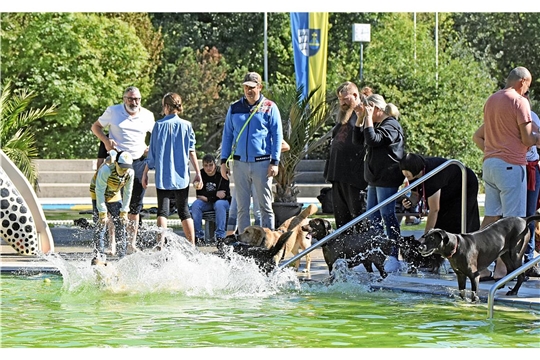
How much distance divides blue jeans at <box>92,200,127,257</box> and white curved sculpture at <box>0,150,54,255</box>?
5911mm

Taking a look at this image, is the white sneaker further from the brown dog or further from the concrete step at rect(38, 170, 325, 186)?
the concrete step at rect(38, 170, 325, 186)

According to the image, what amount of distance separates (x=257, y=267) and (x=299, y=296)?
0.74 meters

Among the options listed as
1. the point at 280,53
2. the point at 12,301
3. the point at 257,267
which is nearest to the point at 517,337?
the point at 257,267

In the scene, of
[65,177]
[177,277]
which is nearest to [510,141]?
[177,277]

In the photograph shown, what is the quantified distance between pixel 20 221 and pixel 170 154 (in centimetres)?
655

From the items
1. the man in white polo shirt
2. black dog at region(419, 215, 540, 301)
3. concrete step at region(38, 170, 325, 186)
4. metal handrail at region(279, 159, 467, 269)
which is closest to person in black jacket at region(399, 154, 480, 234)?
metal handrail at region(279, 159, 467, 269)

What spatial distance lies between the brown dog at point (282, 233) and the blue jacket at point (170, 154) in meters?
1.41

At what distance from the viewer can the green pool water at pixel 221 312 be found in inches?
273

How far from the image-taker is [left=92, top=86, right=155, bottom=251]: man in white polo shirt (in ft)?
39.4

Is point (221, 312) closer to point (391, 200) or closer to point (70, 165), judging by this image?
point (391, 200)

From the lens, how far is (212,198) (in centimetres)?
1391

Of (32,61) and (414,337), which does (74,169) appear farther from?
(414,337)

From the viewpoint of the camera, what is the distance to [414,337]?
279 inches

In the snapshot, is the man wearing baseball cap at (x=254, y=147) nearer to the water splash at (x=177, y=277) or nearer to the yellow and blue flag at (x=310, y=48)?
the water splash at (x=177, y=277)
